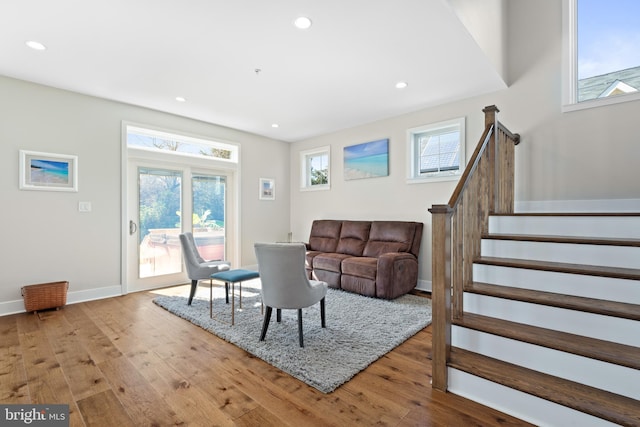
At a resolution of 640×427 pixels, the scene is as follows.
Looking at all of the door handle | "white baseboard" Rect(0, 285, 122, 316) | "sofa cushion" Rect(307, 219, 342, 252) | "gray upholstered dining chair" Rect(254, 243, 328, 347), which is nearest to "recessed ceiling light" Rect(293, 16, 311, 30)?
"gray upholstered dining chair" Rect(254, 243, 328, 347)

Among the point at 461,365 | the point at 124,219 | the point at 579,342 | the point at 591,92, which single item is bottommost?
the point at 461,365

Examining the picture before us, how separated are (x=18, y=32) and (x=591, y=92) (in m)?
5.65

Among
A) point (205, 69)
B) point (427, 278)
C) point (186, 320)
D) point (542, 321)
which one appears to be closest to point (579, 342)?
point (542, 321)

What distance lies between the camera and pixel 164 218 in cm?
473

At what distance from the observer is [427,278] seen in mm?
4426

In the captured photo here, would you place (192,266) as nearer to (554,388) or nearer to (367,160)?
(367,160)

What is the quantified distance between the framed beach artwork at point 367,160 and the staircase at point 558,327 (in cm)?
274

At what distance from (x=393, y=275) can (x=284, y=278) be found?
1822mm

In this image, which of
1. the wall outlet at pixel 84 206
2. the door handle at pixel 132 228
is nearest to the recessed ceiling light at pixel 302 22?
the wall outlet at pixel 84 206

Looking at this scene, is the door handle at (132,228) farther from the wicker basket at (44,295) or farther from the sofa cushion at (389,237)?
the sofa cushion at (389,237)

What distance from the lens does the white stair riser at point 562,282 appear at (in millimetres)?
1817

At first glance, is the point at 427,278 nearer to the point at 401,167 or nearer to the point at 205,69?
the point at 401,167

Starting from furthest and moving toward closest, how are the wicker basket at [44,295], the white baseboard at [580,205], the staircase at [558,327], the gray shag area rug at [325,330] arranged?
the wicker basket at [44,295] → the white baseboard at [580,205] → the gray shag area rug at [325,330] → the staircase at [558,327]

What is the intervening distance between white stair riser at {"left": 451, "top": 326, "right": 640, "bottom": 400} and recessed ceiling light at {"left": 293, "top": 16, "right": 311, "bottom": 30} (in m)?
2.59
